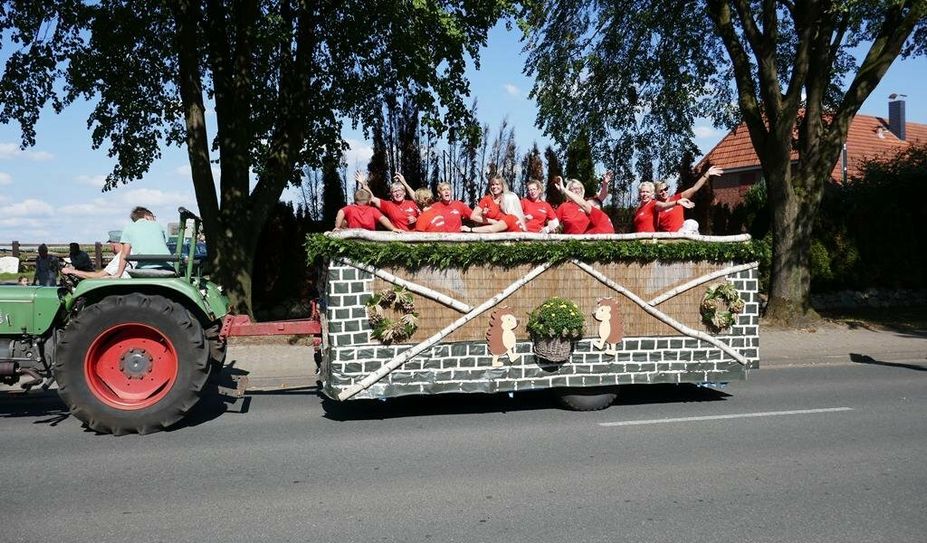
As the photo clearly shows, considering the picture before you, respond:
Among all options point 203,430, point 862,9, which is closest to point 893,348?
point 862,9

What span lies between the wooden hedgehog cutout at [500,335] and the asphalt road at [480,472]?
636 millimetres

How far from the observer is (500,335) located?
7.39 metres

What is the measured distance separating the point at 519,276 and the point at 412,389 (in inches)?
56.0

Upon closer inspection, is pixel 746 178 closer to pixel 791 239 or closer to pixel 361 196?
pixel 791 239

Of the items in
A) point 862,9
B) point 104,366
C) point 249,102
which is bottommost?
point 104,366

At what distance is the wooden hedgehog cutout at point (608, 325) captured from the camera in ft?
25.0

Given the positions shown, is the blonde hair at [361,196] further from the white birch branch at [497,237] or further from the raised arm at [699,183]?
the raised arm at [699,183]

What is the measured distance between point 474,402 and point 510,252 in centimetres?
186

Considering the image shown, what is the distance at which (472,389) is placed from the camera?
290 inches

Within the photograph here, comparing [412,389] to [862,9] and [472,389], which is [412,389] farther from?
[862,9]

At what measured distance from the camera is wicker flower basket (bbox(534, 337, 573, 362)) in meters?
7.40

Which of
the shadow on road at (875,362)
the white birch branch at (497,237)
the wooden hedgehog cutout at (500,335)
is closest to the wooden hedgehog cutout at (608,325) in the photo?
the white birch branch at (497,237)

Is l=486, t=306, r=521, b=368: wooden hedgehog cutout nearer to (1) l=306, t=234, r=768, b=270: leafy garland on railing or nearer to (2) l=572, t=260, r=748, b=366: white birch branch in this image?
(1) l=306, t=234, r=768, b=270: leafy garland on railing

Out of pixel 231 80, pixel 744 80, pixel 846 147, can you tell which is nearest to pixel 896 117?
pixel 846 147
